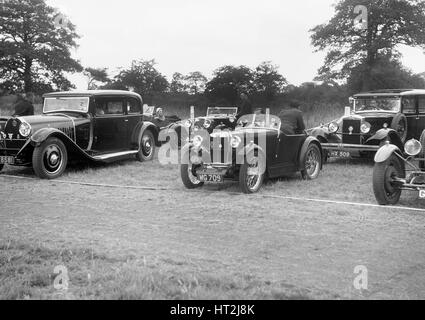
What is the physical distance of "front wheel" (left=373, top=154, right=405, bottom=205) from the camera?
21.6 ft

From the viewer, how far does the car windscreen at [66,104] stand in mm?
10822

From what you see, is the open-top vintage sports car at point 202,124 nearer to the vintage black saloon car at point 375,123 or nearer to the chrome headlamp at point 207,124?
the chrome headlamp at point 207,124

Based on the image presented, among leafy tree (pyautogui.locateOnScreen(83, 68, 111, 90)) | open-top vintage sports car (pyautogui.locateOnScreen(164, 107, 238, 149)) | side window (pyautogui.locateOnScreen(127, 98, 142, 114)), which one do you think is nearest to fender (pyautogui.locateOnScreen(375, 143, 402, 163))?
side window (pyautogui.locateOnScreen(127, 98, 142, 114))

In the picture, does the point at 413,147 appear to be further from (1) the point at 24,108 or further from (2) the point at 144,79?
(2) the point at 144,79

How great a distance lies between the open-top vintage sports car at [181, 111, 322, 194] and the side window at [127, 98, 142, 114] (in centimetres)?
387

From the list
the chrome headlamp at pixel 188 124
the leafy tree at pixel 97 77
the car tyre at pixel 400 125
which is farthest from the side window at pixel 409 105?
the leafy tree at pixel 97 77

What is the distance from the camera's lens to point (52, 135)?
9.58m

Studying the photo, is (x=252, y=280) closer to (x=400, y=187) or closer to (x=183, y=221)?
(x=183, y=221)

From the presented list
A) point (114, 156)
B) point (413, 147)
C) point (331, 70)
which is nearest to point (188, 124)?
point (114, 156)

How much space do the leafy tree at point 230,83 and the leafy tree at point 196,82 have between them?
0.93 meters

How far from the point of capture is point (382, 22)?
22.6 m

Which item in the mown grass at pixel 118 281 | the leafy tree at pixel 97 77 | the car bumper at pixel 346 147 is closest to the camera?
the mown grass at pixel 118 281

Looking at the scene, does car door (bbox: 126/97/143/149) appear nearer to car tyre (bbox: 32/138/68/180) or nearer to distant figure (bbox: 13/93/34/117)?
car tyre (bbox: 32/138/68/180)

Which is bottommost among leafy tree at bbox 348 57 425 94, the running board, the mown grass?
the mown grass
